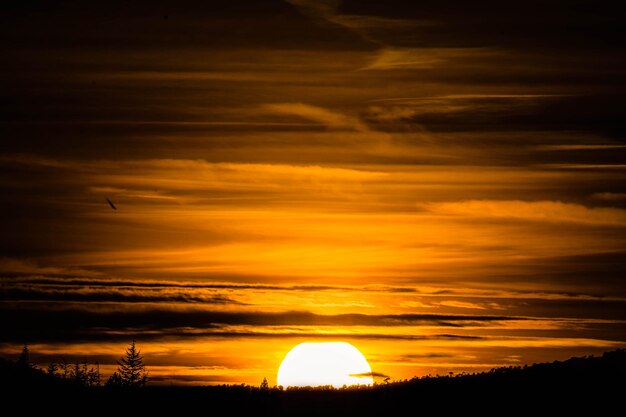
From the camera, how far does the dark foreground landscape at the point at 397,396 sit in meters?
33.0

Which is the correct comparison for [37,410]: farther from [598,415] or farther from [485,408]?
[598,415]

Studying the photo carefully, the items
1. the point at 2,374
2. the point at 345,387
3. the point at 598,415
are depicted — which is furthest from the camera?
the point at 2,374

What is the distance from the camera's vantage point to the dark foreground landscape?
108 feet

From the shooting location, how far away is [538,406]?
3250 centimetres

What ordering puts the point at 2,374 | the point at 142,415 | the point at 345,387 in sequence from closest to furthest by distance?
the point at 142,415 → the point at 345,387 → the point at 2,374

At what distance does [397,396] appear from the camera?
3450 cm

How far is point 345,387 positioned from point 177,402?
4486 mm

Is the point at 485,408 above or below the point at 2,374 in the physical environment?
below

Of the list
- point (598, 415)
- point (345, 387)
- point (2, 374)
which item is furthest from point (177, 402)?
point (598, 415)

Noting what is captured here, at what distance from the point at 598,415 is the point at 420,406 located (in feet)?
15.0

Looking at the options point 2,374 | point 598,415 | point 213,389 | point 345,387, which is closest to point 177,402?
point 213,389

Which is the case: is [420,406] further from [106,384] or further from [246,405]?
[106,384]

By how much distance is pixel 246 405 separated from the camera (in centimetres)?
3453

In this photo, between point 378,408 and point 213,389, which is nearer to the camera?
point 378,408
